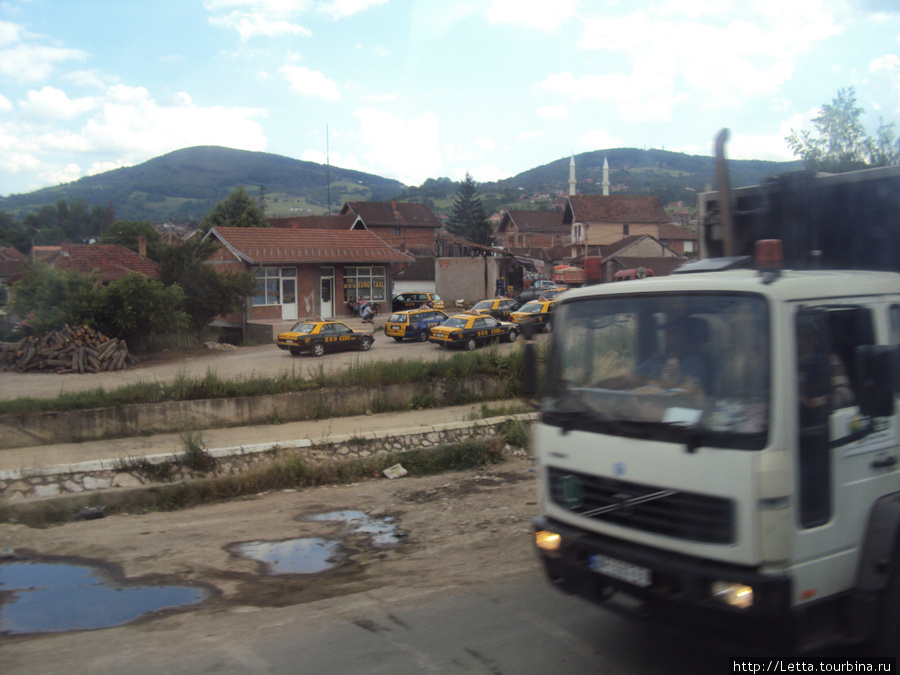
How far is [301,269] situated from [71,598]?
3423 cm

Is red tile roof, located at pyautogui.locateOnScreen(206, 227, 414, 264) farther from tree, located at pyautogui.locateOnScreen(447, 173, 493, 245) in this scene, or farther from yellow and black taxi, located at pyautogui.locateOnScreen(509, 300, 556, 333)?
tree, located at pyautogui.locateOnScreen(447, 173, 493, 245)

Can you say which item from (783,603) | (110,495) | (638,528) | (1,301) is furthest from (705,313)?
(1,301)

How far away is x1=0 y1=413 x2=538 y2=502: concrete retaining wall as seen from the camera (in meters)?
11.3

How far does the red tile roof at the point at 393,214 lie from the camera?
8188 centimetres

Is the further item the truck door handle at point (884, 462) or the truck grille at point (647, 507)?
the truck door handle at point (884, 462)

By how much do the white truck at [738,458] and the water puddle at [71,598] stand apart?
3.85 meters

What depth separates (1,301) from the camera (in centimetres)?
3192

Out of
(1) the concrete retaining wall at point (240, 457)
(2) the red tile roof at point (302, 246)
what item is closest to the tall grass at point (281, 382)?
(1) the concrete retaining wall at point (240, 457)

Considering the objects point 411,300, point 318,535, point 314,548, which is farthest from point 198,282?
point 314,548

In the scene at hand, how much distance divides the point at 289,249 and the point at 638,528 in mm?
37658

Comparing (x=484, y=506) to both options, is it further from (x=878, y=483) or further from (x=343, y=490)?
(x=878, y=483)

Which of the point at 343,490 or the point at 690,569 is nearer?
the point at 690,569

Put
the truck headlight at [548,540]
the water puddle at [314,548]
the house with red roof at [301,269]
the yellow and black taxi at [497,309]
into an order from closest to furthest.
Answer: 1. the truck headlight at [548,540]
2. the water puddle at [314,548]
3. the yellow and black taxi at [497,309]
4. the house with red roof at [301,269]

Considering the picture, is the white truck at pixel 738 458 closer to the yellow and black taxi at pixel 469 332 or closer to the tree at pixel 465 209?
the yellow and black taxi at pixel 469 332
